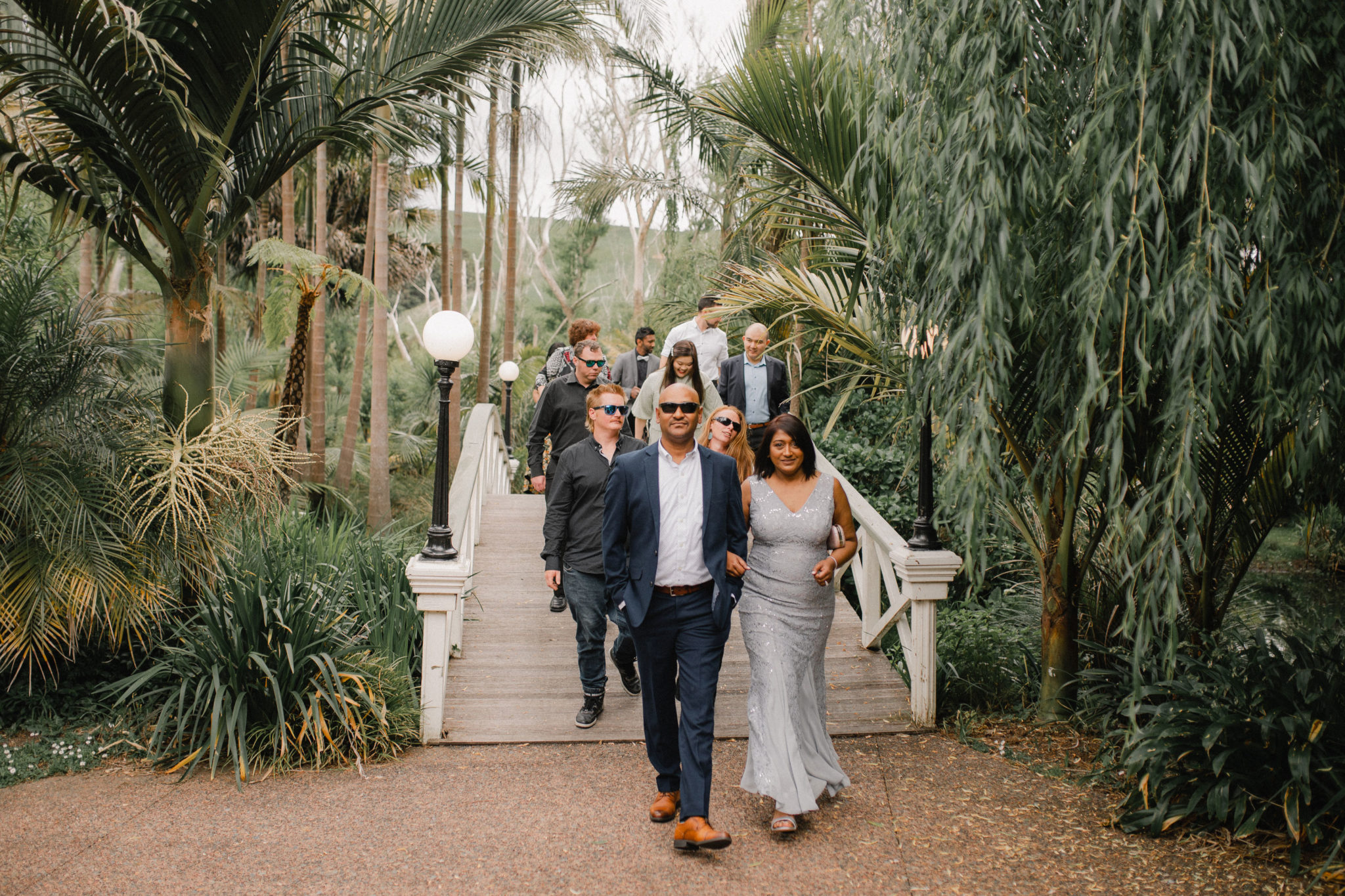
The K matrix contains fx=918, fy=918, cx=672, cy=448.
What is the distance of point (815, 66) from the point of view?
5.69 metres

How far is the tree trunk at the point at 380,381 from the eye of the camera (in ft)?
42.7

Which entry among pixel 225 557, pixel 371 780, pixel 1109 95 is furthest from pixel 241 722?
pixel 1109 95

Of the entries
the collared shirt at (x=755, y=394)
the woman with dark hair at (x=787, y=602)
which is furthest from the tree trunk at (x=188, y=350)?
the collared shirt at (x=755, y=394)

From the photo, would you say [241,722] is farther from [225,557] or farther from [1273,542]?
[1273,542]

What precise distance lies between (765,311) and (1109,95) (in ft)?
14.1

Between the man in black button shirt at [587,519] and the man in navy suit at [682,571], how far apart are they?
1098 mm

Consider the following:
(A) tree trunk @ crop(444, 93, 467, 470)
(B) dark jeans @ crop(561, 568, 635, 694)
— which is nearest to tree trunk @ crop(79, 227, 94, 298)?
(A) tree trunk @ crop(444, 93, 467, 470)

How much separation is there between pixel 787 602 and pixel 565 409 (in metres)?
3.05

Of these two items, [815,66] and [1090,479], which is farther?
[1090,479]

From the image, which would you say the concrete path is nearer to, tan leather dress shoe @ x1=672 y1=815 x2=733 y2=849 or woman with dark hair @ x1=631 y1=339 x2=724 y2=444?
tan leather dress shoe @ x1=672 y1=815 x2=733 y2=849

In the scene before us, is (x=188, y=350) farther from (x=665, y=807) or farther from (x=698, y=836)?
(x=698, y=836)

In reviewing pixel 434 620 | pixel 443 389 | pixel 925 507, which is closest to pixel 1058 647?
pixel 925 507

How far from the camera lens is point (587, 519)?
17.4 ft

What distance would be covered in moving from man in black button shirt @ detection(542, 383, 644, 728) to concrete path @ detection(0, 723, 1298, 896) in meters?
0.77
